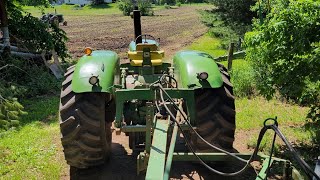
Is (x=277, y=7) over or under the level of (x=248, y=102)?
over

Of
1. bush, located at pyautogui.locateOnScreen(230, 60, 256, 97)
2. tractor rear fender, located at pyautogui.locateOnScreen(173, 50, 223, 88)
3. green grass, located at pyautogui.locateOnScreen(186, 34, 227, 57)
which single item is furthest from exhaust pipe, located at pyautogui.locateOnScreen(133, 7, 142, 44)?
green grass, located at pyautogui.locateOnScreen(186, 34, 227, 57)

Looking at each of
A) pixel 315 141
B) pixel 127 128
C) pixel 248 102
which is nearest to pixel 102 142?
pixel 127 128

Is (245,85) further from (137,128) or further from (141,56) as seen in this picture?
(137,128)

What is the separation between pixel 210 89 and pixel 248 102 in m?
4.35

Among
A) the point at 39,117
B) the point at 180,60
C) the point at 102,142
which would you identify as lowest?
the point at 39,117

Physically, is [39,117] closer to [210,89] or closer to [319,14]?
[210,89]

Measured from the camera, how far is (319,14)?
203 inches

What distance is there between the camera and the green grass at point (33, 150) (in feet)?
20.0

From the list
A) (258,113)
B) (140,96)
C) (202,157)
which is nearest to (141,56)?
(140,96)

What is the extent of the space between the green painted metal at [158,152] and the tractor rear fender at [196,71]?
1115 mm

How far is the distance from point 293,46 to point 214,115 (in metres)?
1.35

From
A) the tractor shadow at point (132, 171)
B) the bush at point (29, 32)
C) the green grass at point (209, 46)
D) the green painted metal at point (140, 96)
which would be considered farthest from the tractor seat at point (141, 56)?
the green grass at point (209, 46)

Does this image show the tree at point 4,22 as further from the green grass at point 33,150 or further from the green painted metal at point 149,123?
the green painted metal at point 149,123

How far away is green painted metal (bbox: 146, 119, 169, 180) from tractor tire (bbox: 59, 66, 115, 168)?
4.08ft
